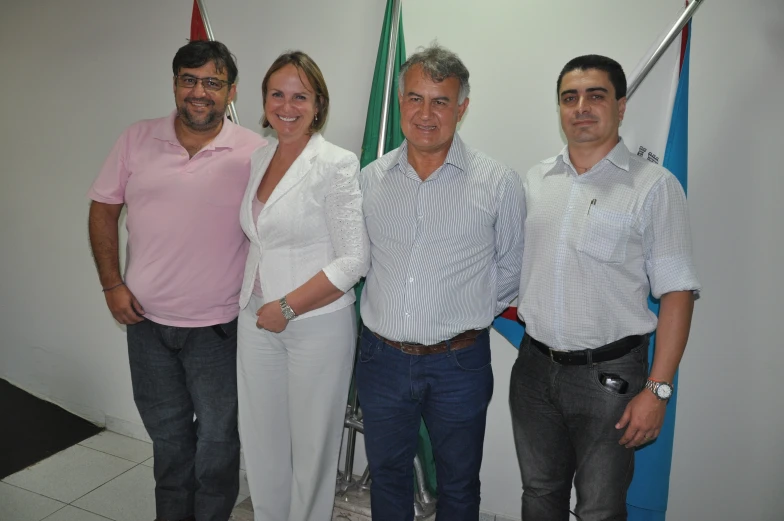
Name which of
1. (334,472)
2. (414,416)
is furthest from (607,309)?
(334,472)

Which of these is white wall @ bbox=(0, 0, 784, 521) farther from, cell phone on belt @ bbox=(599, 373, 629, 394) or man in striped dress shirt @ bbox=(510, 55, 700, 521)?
A: cell phone on belt @ bbox=(599, 373, 629, 394)

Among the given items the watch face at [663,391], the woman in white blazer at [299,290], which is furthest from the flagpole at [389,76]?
the watch face at [663,391]

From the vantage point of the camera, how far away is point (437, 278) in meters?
1.78

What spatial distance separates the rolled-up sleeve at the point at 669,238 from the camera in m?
1.58

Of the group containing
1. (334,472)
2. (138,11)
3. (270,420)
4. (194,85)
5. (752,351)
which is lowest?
(334,472)

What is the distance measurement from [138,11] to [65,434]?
7.42ft

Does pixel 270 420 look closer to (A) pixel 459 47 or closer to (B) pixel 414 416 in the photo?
(B) pixel 414 416

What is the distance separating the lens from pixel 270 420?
2.06 metres

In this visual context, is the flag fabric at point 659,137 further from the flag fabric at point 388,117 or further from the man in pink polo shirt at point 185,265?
the man in pink polo shirt at point 185,265

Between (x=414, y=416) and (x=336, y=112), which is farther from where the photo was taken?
(x=336, y=112)

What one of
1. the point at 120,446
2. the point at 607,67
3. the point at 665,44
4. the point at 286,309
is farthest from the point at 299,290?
the point at 120,446

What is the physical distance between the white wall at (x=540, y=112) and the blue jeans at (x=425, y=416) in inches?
27.0

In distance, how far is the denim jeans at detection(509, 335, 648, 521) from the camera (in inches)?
64.9

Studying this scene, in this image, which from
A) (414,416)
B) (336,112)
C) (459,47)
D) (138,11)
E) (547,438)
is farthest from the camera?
(138,11)
